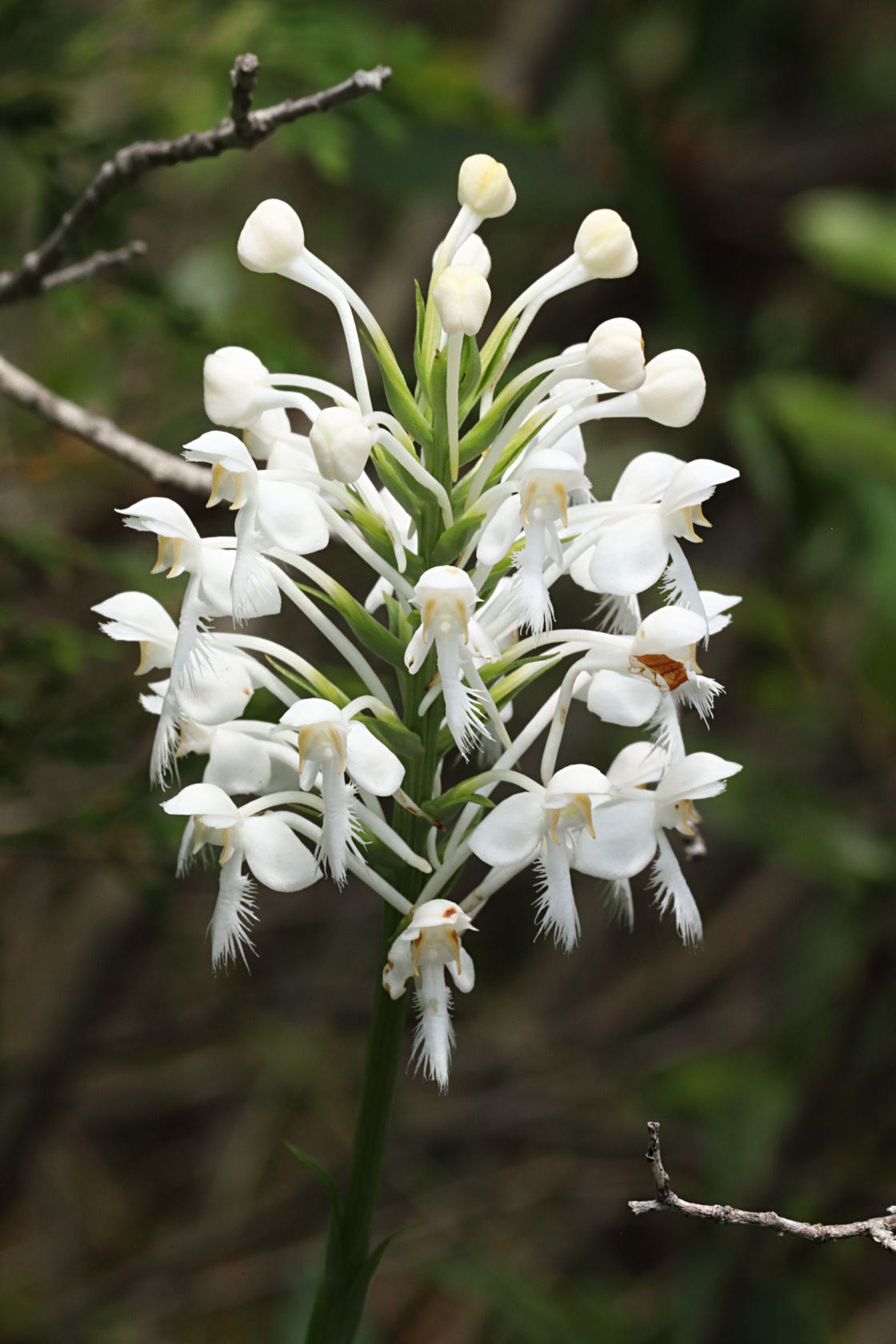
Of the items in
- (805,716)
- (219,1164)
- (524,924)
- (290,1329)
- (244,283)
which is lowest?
(219,1164)

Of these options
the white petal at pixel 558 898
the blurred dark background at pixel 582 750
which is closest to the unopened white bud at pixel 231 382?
the white petal at pixel 558 898

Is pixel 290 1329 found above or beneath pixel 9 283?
beneath

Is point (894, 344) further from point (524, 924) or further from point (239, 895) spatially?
point (239, 895)

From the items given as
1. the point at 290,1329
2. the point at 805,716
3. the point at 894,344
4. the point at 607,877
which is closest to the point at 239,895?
the point at 607,877

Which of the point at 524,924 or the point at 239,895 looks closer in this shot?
the point at 239,895

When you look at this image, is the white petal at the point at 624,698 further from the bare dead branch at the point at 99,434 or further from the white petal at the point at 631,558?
the bare dead branch at the point at 99,434

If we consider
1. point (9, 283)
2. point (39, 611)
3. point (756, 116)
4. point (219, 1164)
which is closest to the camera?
point (9, 283)

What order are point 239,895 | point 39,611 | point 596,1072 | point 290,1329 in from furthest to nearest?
point 596,1072, point 39,611, point 290,1329, point 239,895
